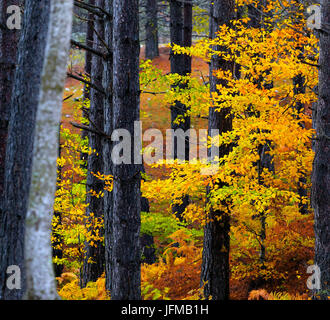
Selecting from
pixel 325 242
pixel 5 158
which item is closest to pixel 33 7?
pixel 5 158

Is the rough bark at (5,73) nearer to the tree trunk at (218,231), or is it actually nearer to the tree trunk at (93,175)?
the tree trunk at (93,175)

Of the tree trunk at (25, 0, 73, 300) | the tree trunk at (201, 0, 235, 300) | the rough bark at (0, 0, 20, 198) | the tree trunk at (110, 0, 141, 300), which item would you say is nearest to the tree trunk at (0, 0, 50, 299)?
the rough bark at (0, 0, 20, 198)

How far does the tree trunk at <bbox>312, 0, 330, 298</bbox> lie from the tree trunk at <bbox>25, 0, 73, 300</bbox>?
15.7 feet

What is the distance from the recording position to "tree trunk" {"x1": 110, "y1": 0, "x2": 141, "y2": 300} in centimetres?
532

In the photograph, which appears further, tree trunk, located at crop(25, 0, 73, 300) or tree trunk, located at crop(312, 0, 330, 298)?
tree trunk, located at crop(312, 0, 330, 298)

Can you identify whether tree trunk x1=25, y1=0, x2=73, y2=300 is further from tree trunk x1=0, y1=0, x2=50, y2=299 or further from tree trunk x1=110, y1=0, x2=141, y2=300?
tree trunk x1=110, y1=0, x2=141, y2=300

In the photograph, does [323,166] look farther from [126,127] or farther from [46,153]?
[46,153]

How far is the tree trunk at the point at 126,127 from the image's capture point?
532 cm

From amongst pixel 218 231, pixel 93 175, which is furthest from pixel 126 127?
pixel 93 175

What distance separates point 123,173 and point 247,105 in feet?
11.0

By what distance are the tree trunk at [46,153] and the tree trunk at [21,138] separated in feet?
5.74

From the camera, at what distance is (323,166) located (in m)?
6.61

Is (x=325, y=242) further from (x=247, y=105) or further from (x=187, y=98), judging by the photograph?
(x=187, y=98)
